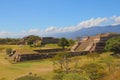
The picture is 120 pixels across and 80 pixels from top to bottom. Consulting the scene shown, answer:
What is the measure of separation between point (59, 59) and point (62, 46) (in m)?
48.4

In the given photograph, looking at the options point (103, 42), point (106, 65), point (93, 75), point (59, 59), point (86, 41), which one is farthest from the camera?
point (86, 41)

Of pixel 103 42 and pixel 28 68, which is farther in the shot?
pixel 103 42

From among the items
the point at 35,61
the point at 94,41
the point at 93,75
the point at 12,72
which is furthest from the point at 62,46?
the point at 93,75

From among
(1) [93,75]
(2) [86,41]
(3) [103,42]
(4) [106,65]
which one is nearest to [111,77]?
(1) [93,75]

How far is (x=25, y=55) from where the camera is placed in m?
90.1

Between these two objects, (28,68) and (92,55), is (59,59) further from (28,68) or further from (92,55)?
(92,55)

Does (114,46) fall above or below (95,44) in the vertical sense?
below

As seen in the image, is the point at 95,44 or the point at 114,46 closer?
the point at 114,46

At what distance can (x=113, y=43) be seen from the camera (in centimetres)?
8750

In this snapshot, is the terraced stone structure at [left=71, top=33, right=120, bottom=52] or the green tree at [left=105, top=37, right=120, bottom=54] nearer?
the green tree at [left=105, top=37, right=120, bottom=54]

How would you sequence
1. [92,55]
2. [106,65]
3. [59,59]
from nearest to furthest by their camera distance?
[106,65]
[59,59]
[92,55]

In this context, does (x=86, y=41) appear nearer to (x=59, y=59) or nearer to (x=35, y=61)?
(x=35, y=61)

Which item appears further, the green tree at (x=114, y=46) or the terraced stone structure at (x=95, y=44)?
the terraced stone structure at (x=95, y=44)

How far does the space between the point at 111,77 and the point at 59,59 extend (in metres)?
25.8
